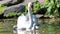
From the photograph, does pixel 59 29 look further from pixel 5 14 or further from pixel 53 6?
pixel 5 14

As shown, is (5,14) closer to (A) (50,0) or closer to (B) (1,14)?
(B) (1,14)

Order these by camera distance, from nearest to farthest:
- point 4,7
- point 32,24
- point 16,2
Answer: point 32,24, point 4,7, point 16,2

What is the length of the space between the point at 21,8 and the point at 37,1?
1508mm

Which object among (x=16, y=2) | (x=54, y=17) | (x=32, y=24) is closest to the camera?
(x=32, y=24)

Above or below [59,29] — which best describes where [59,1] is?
above

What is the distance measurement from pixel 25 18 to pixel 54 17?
4.41m

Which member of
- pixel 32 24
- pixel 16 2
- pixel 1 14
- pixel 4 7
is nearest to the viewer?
pixel 32 24

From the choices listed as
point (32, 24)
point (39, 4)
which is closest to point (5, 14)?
point (39, 4)

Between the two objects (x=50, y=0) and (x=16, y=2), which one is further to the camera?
(x=16, y=2)

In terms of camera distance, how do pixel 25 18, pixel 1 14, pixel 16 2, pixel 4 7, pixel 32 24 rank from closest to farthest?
pixel 32 24 < pixel 25 18 < pixel 1 14 < pixel 4 7 < pixel 16 2

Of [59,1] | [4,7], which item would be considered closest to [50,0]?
[59,1]

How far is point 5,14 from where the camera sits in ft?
53.9

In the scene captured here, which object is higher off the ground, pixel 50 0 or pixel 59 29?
pixel 50 0

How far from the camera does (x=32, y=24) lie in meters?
9.20
